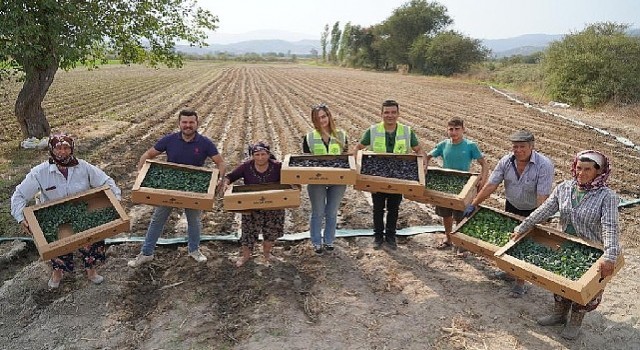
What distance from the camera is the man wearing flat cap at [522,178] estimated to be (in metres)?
4.72

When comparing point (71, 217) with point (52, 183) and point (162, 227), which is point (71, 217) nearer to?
point (52, 183)

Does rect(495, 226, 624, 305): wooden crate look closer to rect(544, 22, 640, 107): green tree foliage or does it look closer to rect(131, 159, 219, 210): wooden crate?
rect(131, 159, 219, 210): wooden crate

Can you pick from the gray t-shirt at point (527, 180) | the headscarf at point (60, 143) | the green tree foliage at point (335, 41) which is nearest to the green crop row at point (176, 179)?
the headscarf at point (60, 143)

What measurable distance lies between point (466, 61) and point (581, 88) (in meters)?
27.0

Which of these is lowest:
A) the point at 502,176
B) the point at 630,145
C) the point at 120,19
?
the point at 630,145

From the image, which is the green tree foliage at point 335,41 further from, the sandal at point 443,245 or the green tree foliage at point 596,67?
the sandal at point 443,245

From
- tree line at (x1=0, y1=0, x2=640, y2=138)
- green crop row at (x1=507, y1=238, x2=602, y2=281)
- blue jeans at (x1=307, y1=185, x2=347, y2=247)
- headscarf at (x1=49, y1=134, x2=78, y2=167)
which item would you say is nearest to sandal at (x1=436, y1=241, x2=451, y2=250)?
blue jeans at (x1=307, y1=185, x2=347, y2=247)

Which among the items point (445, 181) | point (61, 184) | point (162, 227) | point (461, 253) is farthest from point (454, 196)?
point (61, 184)

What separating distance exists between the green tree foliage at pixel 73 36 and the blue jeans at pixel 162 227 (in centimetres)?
629

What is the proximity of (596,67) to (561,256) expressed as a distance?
21.0 metres

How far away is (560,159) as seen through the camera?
36.1 feet

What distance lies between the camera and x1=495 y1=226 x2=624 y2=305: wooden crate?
3.84 m

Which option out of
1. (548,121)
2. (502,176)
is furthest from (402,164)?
(548,121)

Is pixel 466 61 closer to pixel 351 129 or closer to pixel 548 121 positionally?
pixel 548 121
